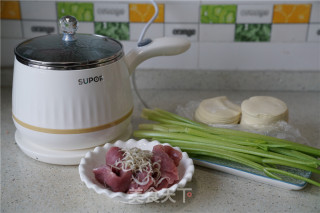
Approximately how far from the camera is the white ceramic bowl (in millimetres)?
715

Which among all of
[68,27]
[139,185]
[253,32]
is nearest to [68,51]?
[68,27]

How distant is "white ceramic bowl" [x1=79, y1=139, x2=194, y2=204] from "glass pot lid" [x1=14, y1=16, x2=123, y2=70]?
186mm

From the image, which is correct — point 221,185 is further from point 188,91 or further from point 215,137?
point 188,91

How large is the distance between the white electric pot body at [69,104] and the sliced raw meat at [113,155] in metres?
0.08

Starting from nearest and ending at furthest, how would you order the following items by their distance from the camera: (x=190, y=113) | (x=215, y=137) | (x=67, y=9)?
(x=215, y=137) → (x=190, y=113) → (x=67, y=9)

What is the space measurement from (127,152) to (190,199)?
0.16m

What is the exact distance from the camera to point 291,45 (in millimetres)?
1276

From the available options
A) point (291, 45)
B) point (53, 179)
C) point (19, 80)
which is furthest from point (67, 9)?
point (291, 45)

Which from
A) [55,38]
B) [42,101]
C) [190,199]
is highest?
[55,38]

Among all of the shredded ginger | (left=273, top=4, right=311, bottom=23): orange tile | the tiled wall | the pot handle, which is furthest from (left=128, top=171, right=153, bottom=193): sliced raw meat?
(left=273, top=4, right=311, bottom=23): orange tile

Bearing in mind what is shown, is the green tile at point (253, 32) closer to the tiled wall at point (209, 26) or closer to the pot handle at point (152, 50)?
the tiled wall at point (209, 26)

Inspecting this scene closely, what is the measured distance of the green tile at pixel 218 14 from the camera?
123 centimetres

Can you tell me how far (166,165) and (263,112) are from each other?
1.06 ft

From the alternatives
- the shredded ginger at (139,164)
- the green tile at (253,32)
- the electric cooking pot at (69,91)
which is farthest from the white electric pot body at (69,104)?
the green tile at (253,32)
